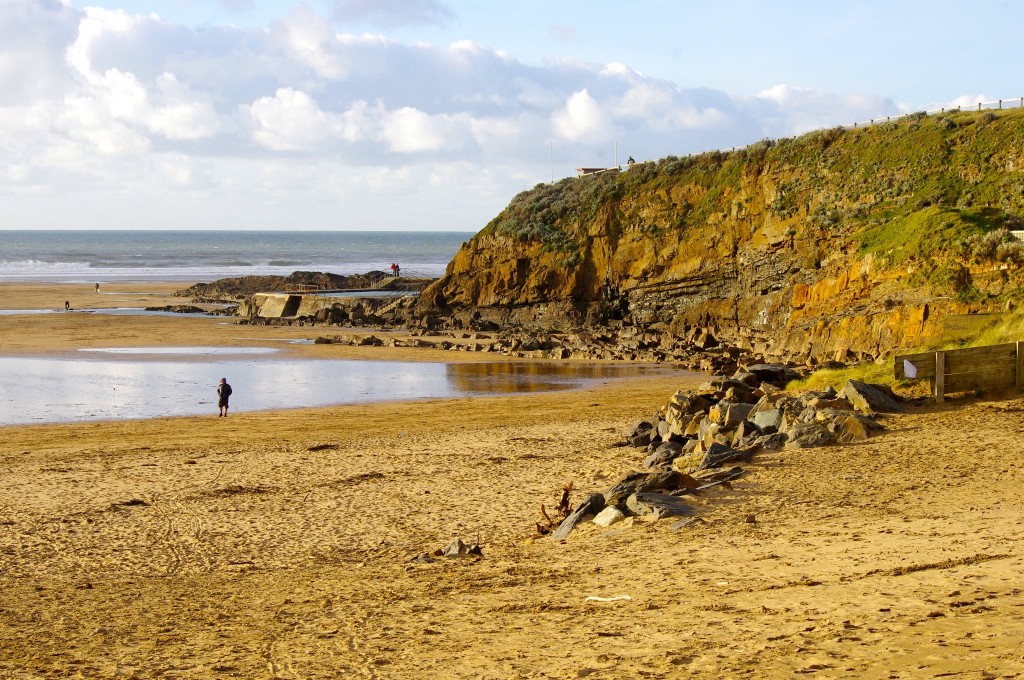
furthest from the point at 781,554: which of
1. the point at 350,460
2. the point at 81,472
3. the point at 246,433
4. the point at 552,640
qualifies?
the point at 246,433

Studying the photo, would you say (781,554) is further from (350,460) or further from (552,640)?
(350,460)

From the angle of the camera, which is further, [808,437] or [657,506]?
[808,437]

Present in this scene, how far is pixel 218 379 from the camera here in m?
33.4

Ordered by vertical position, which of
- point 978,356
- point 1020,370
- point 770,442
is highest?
point 978,356

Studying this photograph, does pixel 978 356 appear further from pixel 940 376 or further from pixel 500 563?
pixel 500 563

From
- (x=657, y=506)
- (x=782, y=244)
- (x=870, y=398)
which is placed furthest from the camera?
(x=782, y=244)

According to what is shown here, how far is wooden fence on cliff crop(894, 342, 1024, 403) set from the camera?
18.7 m

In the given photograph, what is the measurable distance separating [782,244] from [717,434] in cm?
2723

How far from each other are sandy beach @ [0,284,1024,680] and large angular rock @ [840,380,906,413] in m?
0.60

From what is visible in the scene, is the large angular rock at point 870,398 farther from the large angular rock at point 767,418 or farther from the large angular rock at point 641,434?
the large angular rock at point 641,434

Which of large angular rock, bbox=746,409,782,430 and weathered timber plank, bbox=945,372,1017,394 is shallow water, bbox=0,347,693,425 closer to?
large angular rock, bbox=746,409,782,430

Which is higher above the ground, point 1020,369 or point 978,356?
point 978,356

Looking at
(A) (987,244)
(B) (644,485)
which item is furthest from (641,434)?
(A) (987,244)

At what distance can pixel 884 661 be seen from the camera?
23.6 feet
